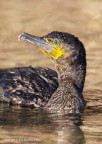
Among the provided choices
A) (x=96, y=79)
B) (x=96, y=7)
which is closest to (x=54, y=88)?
(x=96, y=79)

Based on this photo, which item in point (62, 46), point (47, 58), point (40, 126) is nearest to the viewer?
point (40, 126)

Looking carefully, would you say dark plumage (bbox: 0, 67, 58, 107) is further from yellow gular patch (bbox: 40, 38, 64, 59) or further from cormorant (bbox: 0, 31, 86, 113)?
yellow gular patch (bbox: 40, 38, 64, 59)

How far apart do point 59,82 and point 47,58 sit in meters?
4.06

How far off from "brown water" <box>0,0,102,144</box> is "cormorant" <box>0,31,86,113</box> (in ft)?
0.73

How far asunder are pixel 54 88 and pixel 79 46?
3.15 ft

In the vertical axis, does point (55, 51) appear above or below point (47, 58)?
below

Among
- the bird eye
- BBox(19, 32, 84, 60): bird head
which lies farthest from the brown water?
the bird eye

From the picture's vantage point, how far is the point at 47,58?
20438mm

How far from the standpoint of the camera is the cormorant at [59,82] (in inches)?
632

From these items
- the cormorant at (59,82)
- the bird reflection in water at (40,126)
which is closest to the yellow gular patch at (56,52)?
the cormorant at (59,82)

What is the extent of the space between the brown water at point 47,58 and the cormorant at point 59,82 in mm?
224

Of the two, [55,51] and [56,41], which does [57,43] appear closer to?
[56,41]

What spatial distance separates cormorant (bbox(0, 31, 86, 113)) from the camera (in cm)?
1605

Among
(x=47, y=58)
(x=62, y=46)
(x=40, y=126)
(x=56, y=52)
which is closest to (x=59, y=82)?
(x=56, y=52)
